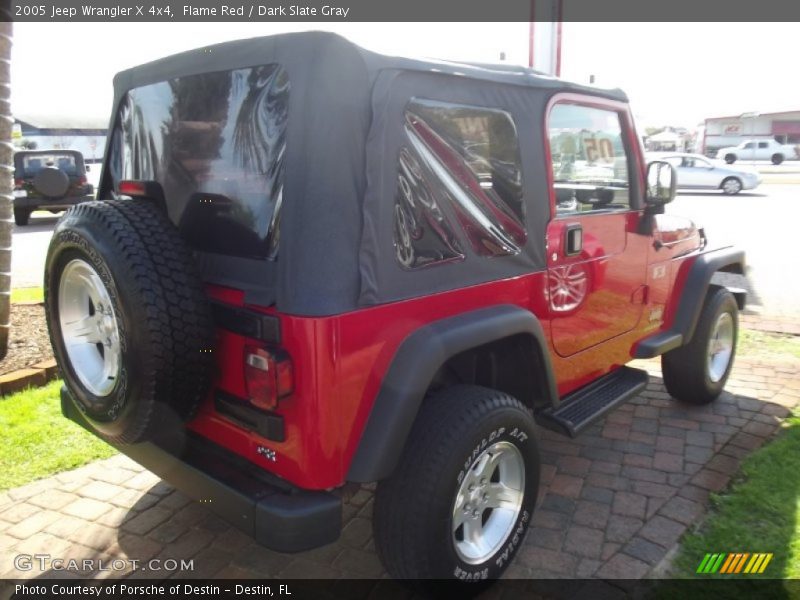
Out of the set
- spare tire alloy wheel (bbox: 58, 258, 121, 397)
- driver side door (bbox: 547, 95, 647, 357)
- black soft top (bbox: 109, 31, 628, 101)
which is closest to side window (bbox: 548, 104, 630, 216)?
driver side door (bbox: 547, 95, 647, 357)

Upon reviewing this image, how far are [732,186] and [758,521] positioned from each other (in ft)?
75.0

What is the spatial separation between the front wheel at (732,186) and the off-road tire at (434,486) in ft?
77.9

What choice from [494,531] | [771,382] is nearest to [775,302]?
[771,382]

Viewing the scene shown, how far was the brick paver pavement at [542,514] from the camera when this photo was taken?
2.75 meters

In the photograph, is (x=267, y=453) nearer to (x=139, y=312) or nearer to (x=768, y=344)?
(x=139, y=312)

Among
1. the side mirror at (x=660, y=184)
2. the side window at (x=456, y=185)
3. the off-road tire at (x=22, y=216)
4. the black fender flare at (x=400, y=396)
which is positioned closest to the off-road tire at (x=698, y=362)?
the side mirror at (x=660, y=184)

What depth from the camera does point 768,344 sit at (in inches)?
225

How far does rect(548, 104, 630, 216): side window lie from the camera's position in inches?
119

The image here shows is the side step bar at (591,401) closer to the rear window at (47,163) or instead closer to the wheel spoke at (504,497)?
the wheel spoke at (504,497)

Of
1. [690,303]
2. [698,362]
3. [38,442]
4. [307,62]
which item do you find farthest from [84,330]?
[698,362]

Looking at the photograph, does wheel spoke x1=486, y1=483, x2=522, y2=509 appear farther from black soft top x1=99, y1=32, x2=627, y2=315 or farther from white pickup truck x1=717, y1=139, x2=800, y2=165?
white pickup truck x1=717, y1=139, x2=800, y2=165

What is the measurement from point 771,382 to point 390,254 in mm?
3979

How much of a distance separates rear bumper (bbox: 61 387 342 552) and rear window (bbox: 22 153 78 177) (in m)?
14.6

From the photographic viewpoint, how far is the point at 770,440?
379 centimetres
